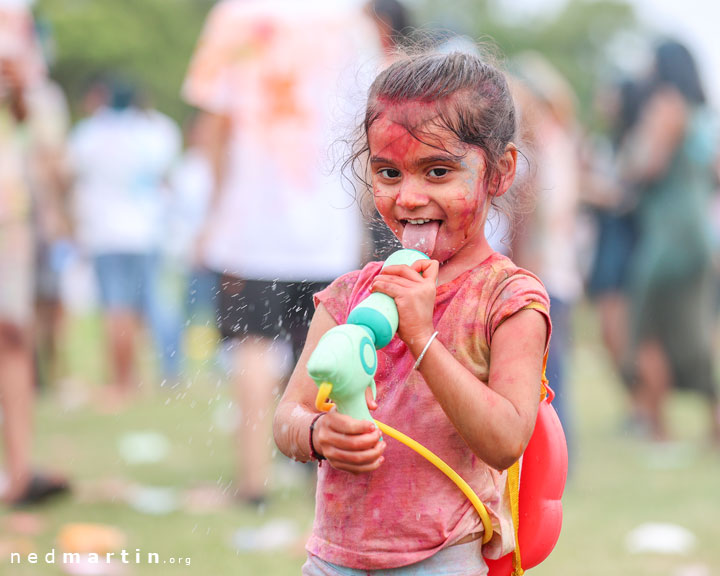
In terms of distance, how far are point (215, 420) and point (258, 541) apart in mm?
2698

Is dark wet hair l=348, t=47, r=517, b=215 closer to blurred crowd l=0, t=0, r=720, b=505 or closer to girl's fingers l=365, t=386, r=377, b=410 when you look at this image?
blurred crowd l=0, t=0, r=720, b=505

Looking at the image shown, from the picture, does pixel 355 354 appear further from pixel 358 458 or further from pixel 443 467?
pixel 443 467

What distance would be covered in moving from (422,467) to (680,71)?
461 centimetres

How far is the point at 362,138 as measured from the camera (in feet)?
6.78

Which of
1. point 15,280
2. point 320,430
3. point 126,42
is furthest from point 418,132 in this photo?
point 126,42

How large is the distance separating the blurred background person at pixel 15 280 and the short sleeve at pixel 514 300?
10.1 ft

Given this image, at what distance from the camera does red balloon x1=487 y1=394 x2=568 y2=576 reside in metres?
1.95

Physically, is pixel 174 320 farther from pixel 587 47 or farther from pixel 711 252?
pixel 587 47

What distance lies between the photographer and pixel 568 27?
61781 millimetres

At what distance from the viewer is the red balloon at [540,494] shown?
1945 millimetres

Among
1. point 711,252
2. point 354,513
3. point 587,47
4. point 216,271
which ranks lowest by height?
point 354,513

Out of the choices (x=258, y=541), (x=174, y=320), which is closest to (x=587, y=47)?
(x=174, y=320)

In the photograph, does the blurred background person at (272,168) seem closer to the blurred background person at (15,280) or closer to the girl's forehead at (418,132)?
the blurred background person at (15,280)

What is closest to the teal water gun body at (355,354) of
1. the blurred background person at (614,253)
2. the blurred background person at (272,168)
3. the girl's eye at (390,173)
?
the girl's eye at (390,173)
